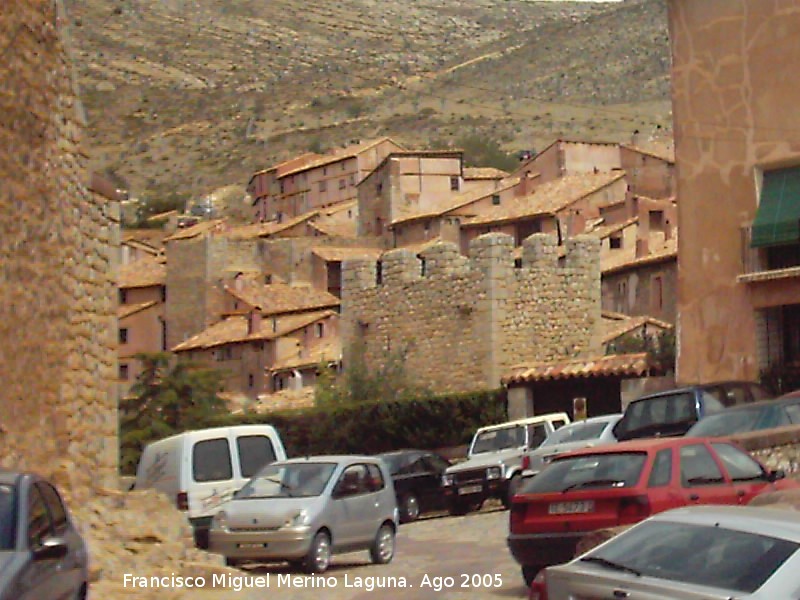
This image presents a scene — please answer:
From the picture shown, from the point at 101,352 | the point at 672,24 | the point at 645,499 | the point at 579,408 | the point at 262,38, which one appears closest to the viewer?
the point at 645,499

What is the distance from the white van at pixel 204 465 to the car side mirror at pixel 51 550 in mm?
9739

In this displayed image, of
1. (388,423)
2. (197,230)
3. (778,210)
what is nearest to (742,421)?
(778,210)

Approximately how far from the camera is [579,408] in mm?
35531

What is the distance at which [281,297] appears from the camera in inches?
2712

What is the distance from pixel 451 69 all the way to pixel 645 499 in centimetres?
13715

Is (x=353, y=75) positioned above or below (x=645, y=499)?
above

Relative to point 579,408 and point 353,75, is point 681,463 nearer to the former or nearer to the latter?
point 579,408

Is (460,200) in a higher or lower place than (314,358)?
higher

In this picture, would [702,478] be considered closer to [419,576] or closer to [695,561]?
[419,576]

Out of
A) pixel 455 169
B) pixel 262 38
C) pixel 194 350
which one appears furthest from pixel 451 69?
pixel 194 350

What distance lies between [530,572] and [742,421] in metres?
6.61

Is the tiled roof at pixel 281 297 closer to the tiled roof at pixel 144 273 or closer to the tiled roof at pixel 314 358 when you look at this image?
the tiled roof at pixel 314 358

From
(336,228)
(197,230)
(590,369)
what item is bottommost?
(590,369)

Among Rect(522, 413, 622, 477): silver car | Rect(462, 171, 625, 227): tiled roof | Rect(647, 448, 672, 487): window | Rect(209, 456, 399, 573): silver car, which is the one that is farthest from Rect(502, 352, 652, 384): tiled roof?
Rect(462, 171, 625, 227): tiled roof
